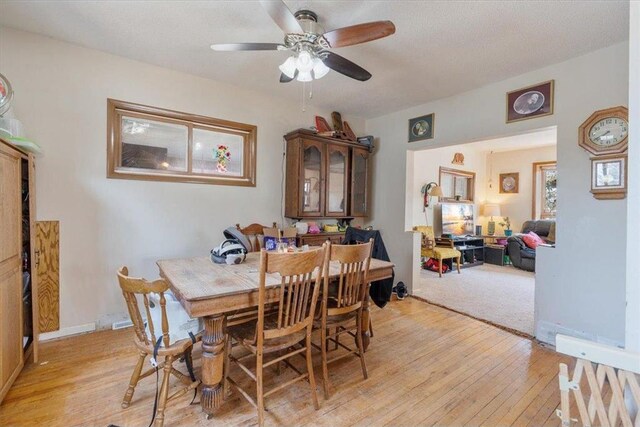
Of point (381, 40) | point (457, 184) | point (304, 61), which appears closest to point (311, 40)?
point (304, 61)

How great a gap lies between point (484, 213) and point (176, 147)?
22.6ft

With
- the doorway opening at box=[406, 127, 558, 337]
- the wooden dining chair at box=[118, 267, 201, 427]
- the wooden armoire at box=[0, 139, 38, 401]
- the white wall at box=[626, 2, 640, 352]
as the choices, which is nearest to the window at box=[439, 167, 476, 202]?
the doorway opening at box=[406, 127, 558, 337]

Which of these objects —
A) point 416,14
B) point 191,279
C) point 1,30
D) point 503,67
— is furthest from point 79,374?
point 503,67

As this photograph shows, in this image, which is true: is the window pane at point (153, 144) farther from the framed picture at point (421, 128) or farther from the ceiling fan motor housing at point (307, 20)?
the framed picture at point (421, 128)

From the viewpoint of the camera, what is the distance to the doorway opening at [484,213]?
14.8 feet

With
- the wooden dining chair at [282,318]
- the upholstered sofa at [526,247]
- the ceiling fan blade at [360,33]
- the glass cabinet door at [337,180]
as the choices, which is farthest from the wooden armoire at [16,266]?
the upholstered sofa at [526,247]

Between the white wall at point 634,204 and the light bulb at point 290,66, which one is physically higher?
the light bulb at point 290,66

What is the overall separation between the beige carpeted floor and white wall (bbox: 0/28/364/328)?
120 inches

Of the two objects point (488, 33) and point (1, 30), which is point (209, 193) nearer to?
point (1, 30)

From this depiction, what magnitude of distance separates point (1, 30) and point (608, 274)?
17.4 ft

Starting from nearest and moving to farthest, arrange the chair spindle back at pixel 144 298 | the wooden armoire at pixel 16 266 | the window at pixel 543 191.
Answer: the chair spindle back at pixel 144 298, the wooden armoire at pixel 16 266, the window at pixel 543 191

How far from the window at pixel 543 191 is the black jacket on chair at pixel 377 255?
5.52m

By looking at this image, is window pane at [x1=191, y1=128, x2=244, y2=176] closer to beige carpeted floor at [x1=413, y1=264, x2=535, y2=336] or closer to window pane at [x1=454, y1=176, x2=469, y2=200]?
beige carpeted floor at [x1=413, y1=264, x2=535, y2=336]

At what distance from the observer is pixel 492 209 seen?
22.9 ft
